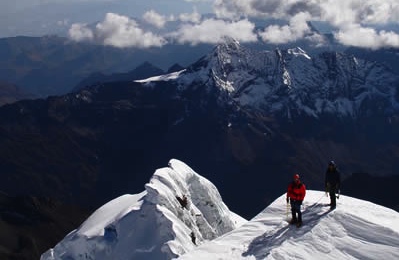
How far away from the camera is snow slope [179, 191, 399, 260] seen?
42619 mm

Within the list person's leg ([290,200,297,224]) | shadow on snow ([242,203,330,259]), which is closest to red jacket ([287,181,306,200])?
person's leg ([290,200,297,224])

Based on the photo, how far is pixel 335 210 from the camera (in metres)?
48.6

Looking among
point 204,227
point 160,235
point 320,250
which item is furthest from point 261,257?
Answer: point 204,227

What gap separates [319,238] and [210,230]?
3871cm

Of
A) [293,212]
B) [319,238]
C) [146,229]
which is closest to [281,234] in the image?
[293,212]

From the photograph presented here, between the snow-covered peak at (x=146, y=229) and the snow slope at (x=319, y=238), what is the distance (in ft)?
51.1

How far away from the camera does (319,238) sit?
44.2m

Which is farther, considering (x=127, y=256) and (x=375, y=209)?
(x=127, y=256)

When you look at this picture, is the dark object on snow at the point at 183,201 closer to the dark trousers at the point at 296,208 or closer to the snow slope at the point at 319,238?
the snow slope at the point at 319,238

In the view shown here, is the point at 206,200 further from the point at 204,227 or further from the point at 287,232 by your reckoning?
the point at 287,232

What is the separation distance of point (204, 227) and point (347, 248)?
39215 mm

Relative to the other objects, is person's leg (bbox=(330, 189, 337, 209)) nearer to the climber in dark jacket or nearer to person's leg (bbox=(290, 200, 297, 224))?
the climber in dark jacket

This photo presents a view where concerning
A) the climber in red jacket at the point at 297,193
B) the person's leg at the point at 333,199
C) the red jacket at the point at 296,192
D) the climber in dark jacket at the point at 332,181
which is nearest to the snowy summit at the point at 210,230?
the person's leg at the point at 333,199

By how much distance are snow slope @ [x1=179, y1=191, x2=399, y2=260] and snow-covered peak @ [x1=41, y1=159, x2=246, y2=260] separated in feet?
51.1
